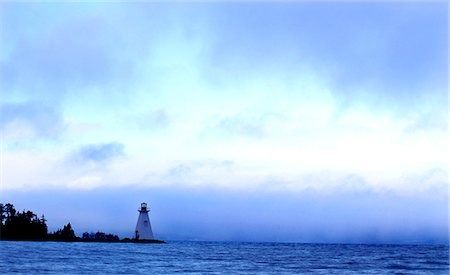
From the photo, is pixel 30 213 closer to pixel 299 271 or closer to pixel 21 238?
pixel 21 238

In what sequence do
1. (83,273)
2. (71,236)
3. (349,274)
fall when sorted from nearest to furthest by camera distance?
(83,273)
(349,274)
(71,236)

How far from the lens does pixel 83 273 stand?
41156 millimetres

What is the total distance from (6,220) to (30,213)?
5.24 m

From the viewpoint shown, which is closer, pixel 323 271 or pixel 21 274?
Answer: pixel 21 274

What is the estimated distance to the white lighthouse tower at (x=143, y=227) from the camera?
10719 centimetres

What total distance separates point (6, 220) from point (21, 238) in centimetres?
554

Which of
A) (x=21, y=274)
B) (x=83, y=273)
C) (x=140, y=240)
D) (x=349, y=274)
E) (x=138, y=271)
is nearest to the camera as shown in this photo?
(x=21, y=274)

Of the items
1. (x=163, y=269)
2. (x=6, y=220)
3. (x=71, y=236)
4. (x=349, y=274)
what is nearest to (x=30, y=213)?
(x=6, y=220)

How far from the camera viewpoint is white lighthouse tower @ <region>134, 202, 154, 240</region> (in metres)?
107

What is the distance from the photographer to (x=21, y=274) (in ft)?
122

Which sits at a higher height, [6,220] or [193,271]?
[6,220]

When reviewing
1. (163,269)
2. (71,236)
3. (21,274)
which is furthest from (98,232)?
(21,274)

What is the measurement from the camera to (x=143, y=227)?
112 meters

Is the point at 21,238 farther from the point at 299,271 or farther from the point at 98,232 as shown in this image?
the point at 299,271
